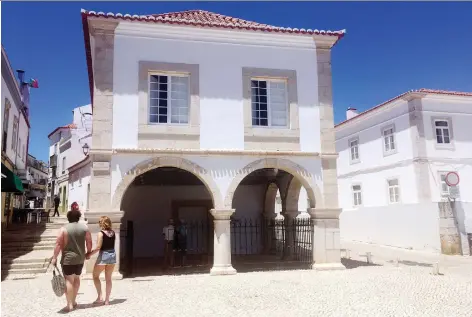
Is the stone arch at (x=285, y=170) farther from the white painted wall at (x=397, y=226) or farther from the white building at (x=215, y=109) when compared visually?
the white painted wall at (x=397, y=226)

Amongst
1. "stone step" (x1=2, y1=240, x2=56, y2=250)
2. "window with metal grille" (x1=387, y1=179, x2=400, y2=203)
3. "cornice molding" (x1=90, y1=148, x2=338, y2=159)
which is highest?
"cornice molding" (x1=90, y1=148, x2=338, y2=159)

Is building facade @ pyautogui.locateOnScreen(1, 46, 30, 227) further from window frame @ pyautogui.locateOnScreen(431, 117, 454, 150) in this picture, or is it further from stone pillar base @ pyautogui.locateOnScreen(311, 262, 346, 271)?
window frame @ pyautogui.locateOnScreen(431, 117, 454, 150)

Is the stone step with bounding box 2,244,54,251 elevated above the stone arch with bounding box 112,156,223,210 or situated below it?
below

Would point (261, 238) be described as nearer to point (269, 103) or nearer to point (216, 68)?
point (269, 103)

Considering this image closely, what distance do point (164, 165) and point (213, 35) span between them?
3956mm

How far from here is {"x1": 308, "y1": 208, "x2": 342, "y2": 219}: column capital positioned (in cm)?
1094

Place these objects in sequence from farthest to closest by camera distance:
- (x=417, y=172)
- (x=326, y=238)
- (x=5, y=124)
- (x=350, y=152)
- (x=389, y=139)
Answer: (x=350, y=152), (x=389, y=139), (x=417, y=172), (x=5, y=124), (x=326, y=238)

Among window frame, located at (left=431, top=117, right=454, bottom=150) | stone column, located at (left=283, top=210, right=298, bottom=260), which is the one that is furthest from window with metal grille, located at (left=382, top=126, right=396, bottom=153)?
stone column, located at (left=283, top=210, right=298, bottom=260)

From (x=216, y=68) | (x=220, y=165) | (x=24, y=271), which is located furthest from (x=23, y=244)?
(x=216, y=68)

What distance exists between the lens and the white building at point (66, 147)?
26.4 metres

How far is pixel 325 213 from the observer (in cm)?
1097

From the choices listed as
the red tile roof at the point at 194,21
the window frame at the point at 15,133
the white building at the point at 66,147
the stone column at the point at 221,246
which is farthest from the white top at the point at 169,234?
the white building at the point at 66,147

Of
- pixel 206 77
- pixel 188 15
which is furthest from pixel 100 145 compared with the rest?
pixel 188 15

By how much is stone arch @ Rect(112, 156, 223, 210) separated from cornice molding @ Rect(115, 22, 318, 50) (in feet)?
11.4
